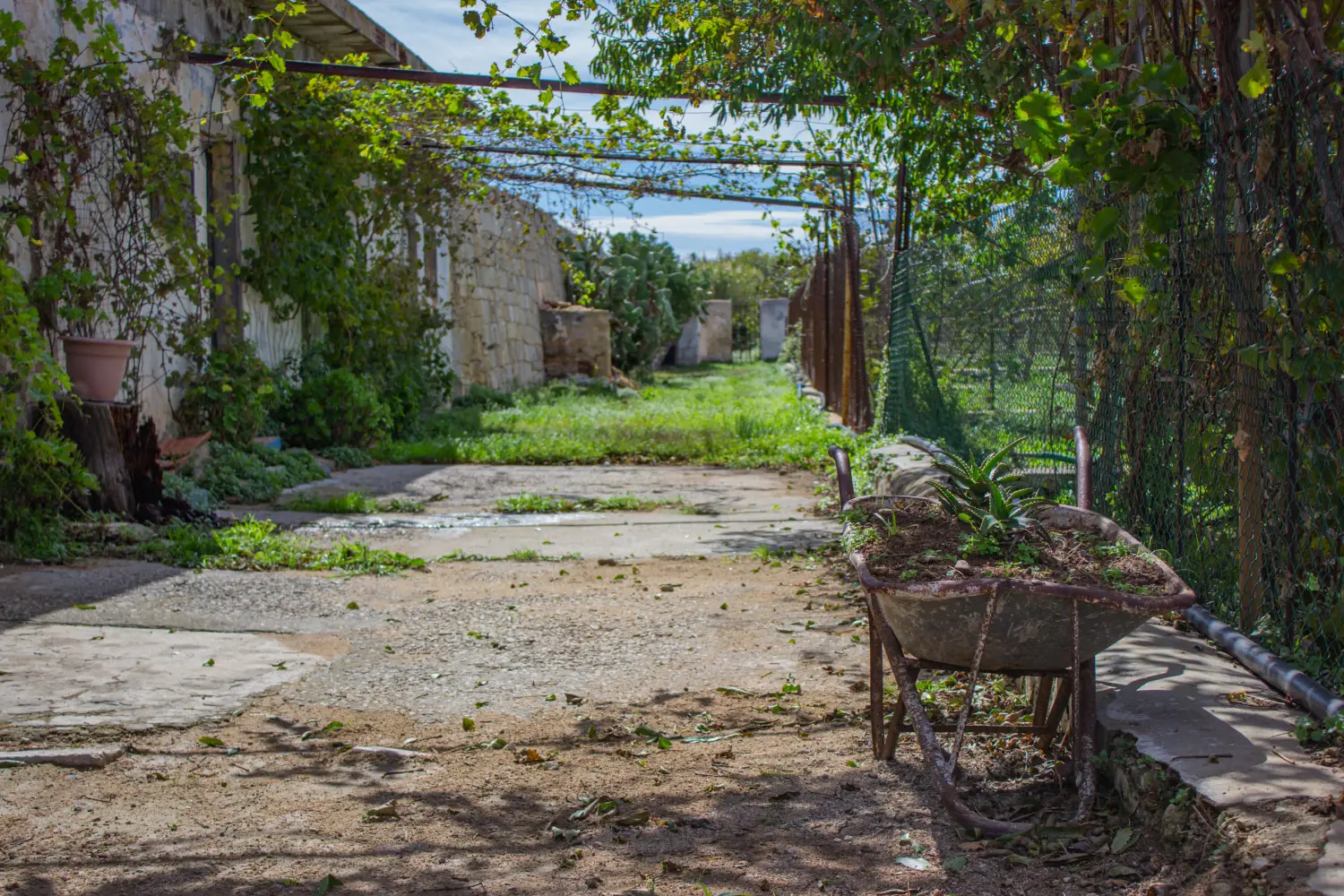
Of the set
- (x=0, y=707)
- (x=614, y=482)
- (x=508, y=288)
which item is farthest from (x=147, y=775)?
(x=508, y=288)

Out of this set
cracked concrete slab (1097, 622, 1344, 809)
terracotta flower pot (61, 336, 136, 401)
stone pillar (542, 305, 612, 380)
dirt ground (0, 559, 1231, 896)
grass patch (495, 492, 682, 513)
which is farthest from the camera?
stone pillar (542, 305, 612, 380)

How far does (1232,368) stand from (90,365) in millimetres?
6190

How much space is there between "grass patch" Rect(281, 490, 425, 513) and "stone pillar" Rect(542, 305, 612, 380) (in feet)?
38.2

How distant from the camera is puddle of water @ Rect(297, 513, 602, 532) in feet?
24.4

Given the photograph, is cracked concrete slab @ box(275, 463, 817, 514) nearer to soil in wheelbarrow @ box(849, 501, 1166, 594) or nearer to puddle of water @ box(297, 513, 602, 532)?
puddle of water @ box(297, 513, 602, 532)

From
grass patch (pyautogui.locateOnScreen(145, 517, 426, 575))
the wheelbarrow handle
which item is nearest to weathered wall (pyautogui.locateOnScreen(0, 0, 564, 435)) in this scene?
grass patch (pyautogui.locateOnScreen(145, 517, 426, 575))

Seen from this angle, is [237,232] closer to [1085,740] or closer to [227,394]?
[227,394]

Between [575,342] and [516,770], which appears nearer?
[516,770]

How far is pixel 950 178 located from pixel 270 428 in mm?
5953

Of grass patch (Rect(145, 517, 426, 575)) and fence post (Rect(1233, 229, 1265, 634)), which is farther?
grass patch (Rect(145, 517, 426, 575))

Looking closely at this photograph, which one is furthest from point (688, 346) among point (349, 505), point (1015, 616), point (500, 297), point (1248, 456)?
point (1015, 616)

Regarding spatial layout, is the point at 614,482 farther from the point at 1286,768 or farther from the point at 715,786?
the point at 1286,768

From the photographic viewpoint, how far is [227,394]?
9.14 m

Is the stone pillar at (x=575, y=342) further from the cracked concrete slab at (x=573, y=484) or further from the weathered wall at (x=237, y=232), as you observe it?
the cracked concrete slab at (x=573, y=484)
